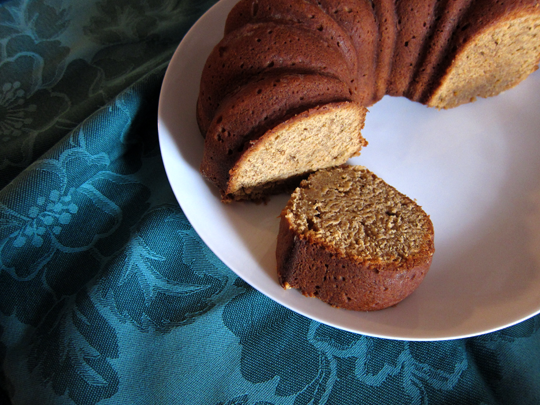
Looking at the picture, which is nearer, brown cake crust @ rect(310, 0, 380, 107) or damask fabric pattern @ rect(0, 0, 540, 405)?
damask fabric pattern @ rect(0, 0, 540, 405)

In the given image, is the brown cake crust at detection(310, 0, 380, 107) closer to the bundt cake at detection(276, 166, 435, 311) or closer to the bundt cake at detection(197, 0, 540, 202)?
the bundt cake at detection(197, 0, 540, 202)

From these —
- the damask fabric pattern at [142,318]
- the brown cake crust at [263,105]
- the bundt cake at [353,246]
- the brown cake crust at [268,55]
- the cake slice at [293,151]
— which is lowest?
the damask fabric pattern at [142,318]

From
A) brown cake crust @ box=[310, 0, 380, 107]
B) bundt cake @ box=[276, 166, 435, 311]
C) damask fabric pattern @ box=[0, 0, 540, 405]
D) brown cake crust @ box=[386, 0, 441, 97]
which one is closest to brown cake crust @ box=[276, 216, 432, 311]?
bundt cake @ box=[276, 166, 435, 311]

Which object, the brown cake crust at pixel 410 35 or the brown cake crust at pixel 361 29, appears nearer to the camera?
the brown cake crust at pixel 361 29

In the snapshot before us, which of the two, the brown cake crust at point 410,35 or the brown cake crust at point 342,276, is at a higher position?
the brown cake crust at point 410,35

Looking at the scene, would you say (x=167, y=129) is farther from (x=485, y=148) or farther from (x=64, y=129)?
(x=485, y=148)

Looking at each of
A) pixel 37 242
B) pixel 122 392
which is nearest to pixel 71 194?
pixel 37 242

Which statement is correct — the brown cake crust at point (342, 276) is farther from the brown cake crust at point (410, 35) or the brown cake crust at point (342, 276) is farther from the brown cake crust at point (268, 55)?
the brown cake crust at point (410, 35)

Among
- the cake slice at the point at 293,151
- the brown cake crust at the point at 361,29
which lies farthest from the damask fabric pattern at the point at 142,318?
the brown cake crust at the point at 361,29
